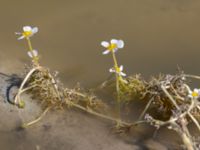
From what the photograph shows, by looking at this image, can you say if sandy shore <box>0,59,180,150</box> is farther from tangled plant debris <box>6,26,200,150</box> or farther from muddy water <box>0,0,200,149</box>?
muddy water <box>0,0,200,149</box>

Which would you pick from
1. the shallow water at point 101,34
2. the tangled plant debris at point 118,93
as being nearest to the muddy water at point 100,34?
the shallow water at point 101,34

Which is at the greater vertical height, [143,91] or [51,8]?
[51,8]

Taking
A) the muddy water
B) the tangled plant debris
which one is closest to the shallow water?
the muddy water

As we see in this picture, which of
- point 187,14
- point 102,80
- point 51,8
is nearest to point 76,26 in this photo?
point 51,8

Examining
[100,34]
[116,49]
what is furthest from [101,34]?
[116,49]

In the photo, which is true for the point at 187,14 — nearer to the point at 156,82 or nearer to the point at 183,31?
the point at 183,31

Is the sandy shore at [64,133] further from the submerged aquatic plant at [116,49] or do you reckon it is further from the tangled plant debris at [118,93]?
the submerged aquatic plant at [116,49]

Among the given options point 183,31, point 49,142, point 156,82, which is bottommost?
point 49,142
